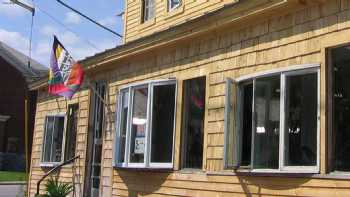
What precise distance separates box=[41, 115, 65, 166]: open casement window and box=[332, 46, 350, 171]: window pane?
379 inches

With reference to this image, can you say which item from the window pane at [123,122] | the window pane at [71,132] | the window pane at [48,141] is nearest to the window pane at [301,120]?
the window pane at [123,122]

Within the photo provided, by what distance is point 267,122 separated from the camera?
8.51 metres

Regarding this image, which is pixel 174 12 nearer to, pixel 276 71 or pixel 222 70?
pixel 222 70

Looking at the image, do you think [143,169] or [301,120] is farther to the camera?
[143,169]

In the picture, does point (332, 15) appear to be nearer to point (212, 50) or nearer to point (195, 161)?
point (212, 50)

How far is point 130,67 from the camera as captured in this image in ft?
41.4

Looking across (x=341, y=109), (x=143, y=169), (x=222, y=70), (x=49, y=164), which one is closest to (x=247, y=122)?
(x=222, y=70)

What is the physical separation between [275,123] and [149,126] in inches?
133

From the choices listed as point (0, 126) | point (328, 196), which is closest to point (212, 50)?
point (328, 196)

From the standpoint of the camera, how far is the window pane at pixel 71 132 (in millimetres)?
14961

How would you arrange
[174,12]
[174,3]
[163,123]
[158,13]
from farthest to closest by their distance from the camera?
1. [158,13]
2. [174,3]
3. [174,12]
4. [163,123]

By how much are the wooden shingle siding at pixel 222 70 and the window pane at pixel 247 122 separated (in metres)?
0.26

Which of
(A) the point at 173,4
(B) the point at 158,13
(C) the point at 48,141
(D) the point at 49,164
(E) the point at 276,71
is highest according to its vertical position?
(A) the point at 173,4

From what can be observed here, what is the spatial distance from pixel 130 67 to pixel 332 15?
5833 millimetres
